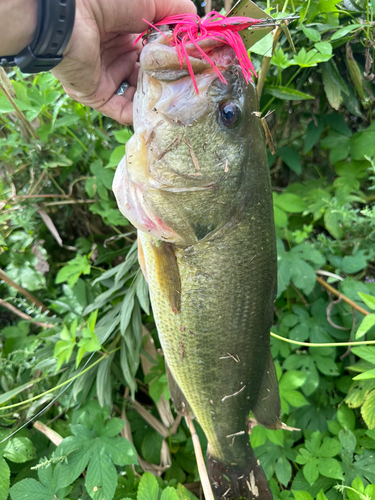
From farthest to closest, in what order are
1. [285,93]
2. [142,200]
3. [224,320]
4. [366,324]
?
[285,93]
[366,324]
[224,320]
[142,200]

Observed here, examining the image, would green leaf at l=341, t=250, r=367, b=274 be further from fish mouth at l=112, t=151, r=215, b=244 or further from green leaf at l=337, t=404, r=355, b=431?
fish mouth at l=112, t=151, r=215, b=244

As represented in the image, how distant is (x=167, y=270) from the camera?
38.4 inches

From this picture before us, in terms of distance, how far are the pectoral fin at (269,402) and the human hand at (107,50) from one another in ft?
3.68

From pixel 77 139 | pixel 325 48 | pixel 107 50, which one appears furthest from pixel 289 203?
pixel 77 139

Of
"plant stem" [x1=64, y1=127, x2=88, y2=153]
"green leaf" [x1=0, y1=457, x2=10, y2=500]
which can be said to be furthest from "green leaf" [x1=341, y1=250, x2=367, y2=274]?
"green leaf" [x1=0, y1=457, x2=10, y2=500]

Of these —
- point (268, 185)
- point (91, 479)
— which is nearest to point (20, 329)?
point (91, 479)

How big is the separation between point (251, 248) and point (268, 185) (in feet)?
0.67

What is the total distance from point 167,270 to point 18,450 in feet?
3.43

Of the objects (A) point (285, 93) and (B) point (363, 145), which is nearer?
(A) point (285, 93)

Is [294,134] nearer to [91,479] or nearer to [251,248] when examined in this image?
[251,248]

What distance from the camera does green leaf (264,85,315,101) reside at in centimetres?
132

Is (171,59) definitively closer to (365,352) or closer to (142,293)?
(142,293)

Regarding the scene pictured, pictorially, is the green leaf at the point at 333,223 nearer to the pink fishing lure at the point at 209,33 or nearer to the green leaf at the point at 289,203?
the green leaf at the point at 289,203

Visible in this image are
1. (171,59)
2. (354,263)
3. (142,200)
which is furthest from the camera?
(354,263)
